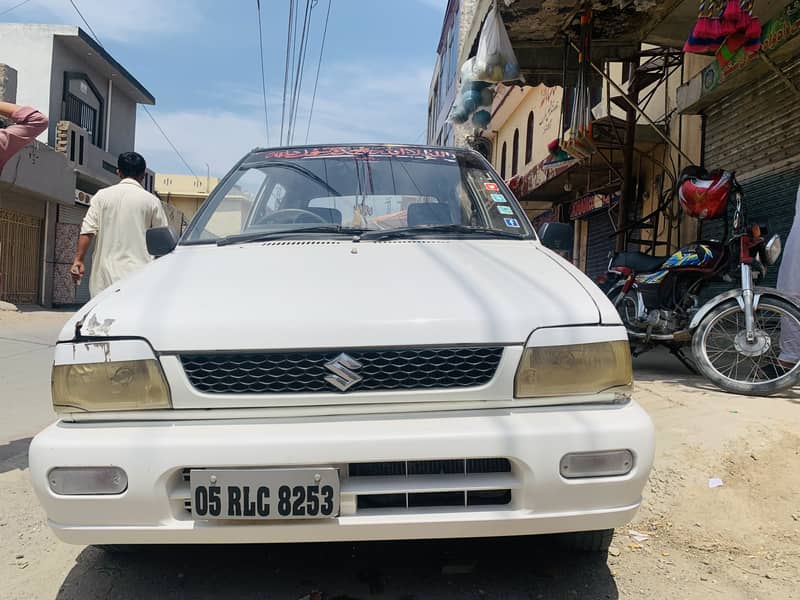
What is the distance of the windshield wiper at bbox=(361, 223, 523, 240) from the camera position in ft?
9.07

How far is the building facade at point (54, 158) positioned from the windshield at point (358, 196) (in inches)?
474

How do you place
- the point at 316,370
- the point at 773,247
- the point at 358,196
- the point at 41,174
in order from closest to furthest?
the point at 316,370, the point at 358,196, the point at 773,247, the point at 41,174

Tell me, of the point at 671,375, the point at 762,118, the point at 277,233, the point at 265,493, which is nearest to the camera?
the point at 265,493

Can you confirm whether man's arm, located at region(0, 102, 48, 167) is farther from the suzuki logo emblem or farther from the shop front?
the shop front

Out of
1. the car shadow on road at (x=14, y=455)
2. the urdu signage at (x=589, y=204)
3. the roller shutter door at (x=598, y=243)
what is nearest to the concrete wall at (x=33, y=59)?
the urdu signage at (x=589, y=204)

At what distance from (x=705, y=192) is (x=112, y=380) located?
487 centimetres

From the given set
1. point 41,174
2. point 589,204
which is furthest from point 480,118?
point 41,174

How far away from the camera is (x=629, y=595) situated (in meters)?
2.20

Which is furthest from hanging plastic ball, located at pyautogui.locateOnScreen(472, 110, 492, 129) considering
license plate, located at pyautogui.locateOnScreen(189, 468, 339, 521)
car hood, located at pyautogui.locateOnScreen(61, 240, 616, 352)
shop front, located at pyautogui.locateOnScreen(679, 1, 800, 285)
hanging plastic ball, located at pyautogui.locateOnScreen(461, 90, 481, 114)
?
license plate, located at pyautogui.locateOnScreen(189, 468, 339, 521)

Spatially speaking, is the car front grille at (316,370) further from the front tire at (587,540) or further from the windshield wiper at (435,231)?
the windshield wiper at (435,231)

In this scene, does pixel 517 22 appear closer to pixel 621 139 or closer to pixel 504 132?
pixel 621 139

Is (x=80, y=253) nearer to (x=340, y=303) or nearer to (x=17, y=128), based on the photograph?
(x=17, y=128)

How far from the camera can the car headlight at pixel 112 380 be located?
1.87m

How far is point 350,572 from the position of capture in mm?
2316
